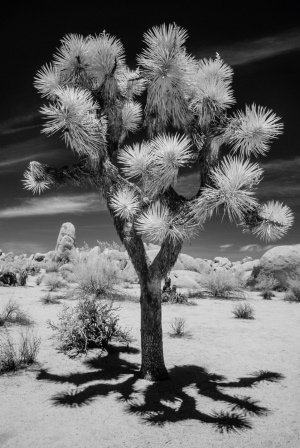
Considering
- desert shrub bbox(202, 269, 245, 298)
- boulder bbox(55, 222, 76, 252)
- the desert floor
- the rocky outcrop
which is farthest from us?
boulder bbox(55, 222, 76, 252)

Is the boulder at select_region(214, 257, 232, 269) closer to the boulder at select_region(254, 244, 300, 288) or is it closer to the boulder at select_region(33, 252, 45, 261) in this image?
the boulder at select_region(33, 252, 45, 261)

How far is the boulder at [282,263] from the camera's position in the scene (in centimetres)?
1744

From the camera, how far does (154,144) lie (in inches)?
172

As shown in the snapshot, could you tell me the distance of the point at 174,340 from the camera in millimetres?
7480

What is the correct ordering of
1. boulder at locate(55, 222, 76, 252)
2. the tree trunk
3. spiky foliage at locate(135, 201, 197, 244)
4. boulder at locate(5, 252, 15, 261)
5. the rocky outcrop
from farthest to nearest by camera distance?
boulder at locate(5, 252, 15, 261) < boulder at locate(55, 222, 76, 252) < the rocky outcrop < the tree trunk < spiky foliage at locate(135, 201, 197, 244)

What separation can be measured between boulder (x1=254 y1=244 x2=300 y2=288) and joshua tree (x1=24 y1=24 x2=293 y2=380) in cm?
1392

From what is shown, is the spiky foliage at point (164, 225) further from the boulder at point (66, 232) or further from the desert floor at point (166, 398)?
the boulder at point (66, 232)

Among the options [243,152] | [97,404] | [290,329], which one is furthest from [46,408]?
[290,329]

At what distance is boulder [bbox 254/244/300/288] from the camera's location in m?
17.4

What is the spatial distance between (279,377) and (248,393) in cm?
95

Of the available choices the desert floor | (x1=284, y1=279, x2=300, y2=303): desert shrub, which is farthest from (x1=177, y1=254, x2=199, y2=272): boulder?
the desert floor

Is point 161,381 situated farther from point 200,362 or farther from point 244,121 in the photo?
point 244,121

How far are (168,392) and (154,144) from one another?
11.5 ft

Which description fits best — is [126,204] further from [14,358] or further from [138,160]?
[14,358]
